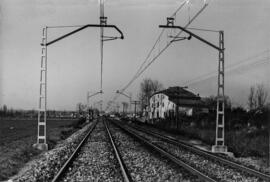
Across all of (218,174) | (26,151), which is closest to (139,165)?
(218,174)

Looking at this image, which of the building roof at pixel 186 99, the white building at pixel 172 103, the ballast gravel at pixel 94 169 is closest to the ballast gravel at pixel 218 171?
the ballast gravel at pixel 94 169

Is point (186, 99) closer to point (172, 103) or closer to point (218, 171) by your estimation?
point (172, 103)

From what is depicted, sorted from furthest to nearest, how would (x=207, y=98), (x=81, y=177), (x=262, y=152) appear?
(x=207, y=98) < (x=262, y=152) < (x=81, y=177)

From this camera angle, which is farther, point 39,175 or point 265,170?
point 265,170

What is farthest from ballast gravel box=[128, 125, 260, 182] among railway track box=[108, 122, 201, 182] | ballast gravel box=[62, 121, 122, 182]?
ballast gravel box=[62, 121, 122, 182]

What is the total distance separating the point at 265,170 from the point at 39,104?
11.4 meters

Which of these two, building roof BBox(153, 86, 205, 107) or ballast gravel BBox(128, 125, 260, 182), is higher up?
building roof BBox(153, 86, 205, 107)

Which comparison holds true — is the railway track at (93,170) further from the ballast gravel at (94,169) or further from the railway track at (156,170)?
the railway track at (156,170)

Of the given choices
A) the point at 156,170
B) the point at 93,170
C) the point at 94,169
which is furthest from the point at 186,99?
the point at 93,170

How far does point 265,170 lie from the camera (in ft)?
47.0

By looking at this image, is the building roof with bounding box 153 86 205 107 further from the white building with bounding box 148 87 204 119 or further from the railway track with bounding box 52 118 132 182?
the railway track with bounding box 52 118 132 182

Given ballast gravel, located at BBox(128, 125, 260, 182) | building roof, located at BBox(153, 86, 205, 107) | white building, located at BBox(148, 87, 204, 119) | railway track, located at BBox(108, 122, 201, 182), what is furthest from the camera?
building roof, located at BBox(153, 86, 205, 107)

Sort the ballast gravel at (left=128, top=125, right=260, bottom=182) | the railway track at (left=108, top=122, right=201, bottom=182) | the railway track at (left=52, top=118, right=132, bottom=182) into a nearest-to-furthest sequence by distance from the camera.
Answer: the railway track at (left=52, top=118, right=132, bottom=182) < the railway track at (left=108, top=122, right=201, bottom=182) < the ballast gravel at (left=128, top=125, right=260, bottom=182)

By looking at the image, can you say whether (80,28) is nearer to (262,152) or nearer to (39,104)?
(39,104)
